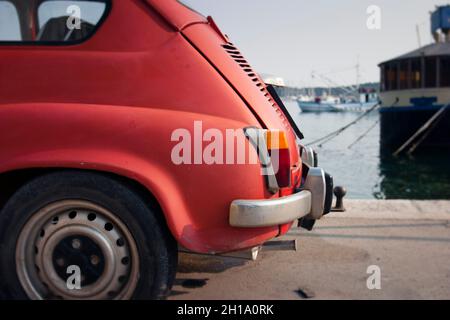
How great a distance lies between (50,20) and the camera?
2988 mm

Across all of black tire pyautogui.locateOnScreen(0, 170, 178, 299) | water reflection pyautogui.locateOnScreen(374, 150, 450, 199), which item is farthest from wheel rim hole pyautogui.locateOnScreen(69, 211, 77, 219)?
water reflection pyautogui.locateOnScreen(374, 150, 450, 199)

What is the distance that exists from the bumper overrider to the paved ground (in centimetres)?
57

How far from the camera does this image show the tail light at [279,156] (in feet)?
8.65

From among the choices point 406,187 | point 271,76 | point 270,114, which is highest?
point 271,76

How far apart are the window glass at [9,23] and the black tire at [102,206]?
0.89 metres

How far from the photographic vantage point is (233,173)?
254 cm

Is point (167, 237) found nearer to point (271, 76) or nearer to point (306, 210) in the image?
point (306, 210)

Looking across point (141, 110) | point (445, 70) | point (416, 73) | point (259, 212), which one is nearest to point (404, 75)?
point (416, 73)

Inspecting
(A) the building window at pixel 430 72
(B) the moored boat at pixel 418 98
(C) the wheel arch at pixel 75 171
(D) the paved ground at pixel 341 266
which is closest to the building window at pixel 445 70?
(B) the moored boat at pixel 418 98

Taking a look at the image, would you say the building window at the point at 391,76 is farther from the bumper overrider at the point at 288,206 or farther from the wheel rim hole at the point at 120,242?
the wheel rim hole at the point at 120,242

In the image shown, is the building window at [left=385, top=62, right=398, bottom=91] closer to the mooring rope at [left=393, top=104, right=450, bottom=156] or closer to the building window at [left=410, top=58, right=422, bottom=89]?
the building window at [left=410, top=58, right=422, bottom=89]

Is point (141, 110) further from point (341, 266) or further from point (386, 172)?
point (386, 172)
